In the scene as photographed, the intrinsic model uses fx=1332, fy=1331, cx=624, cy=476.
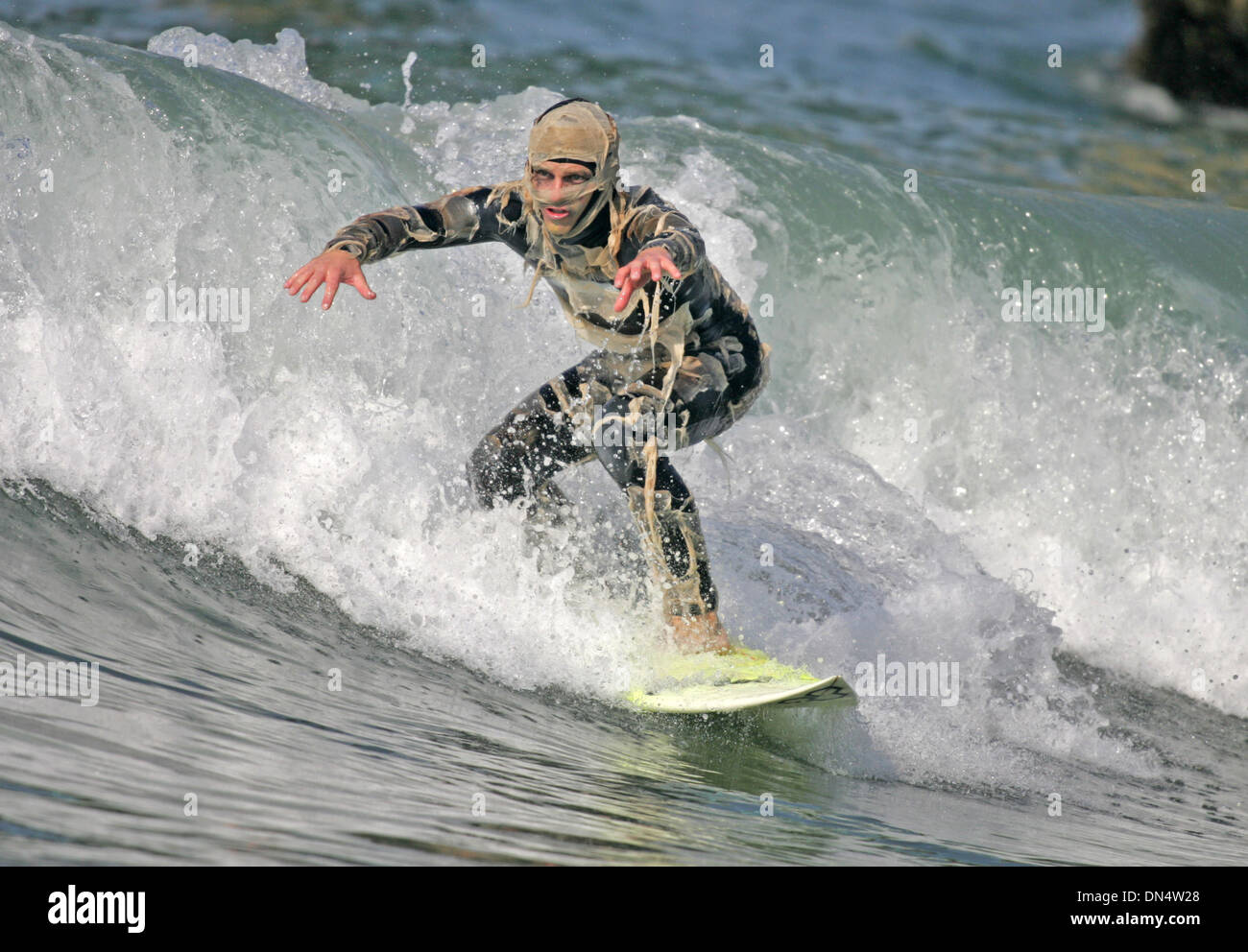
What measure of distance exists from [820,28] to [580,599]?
15593 mm

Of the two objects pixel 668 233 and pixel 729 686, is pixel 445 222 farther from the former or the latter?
pixel 729 686

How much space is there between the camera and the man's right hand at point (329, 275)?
159 inches

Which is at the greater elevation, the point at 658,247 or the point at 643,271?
the point at 658,247

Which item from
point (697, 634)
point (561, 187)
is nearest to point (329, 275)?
point (561, 187)

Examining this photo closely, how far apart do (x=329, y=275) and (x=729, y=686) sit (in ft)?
6.35

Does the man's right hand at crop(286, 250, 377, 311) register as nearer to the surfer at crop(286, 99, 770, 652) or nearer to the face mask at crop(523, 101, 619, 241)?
the surfer at crop(286, 99, 770, 652)

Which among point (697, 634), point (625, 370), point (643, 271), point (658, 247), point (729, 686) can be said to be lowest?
point (729, 686)

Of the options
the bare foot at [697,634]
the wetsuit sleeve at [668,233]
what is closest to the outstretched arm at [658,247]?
the wetsuit sleeve at [668,233]

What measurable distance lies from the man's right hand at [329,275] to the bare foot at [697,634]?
1.66m

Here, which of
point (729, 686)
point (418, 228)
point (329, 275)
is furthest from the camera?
point (729, 686)

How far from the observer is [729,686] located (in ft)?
15.3

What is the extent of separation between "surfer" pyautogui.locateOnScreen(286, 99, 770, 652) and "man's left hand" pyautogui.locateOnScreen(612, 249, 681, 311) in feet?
0.23

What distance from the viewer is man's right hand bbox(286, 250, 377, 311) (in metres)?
4.04

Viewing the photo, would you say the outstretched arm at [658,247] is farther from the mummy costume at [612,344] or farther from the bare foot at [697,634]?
the bare foot at [697,634]
